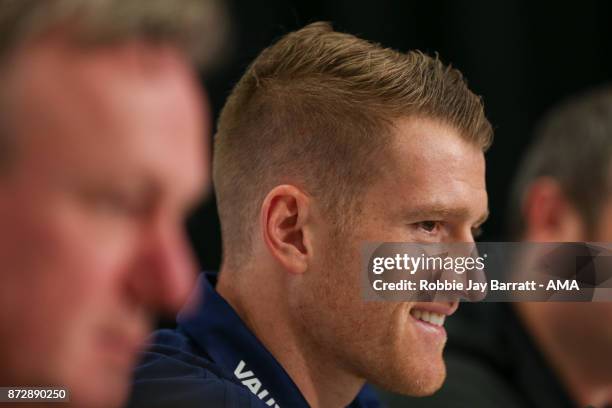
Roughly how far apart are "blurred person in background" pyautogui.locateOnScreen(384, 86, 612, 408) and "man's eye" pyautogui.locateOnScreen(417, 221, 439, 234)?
0.53 m

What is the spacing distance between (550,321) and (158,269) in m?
1.00

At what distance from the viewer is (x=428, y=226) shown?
33.8 inches

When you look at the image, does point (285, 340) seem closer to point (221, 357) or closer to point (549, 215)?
point (221, 357)

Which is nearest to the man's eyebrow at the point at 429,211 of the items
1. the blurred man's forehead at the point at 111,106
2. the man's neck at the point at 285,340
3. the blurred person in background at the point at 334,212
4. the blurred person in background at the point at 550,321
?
the blurred person in background at the point at 334,212

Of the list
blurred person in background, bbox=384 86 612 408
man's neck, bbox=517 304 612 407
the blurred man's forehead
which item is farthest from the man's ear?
man's neck, bbox=517 304 612 407

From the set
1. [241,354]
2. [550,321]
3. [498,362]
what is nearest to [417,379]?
[241,354]

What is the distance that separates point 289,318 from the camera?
897 mm

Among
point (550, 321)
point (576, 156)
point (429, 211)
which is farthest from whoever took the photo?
point (576, 156)

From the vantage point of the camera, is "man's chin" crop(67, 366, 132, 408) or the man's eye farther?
the man's eye

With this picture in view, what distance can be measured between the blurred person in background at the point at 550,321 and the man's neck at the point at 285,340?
452mm

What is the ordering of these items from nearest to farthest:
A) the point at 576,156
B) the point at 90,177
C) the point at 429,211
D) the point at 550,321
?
the point at 90,177 < the point at 429,211 < the point at 550,321 < the point at 576,156

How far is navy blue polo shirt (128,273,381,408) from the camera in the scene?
82 centimetres

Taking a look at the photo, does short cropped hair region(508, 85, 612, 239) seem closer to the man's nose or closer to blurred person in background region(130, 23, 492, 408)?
blurred person in background region(130, 23, 492, 408)

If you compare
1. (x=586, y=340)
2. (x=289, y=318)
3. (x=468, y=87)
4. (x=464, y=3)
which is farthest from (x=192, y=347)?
(x=464, y=3)
